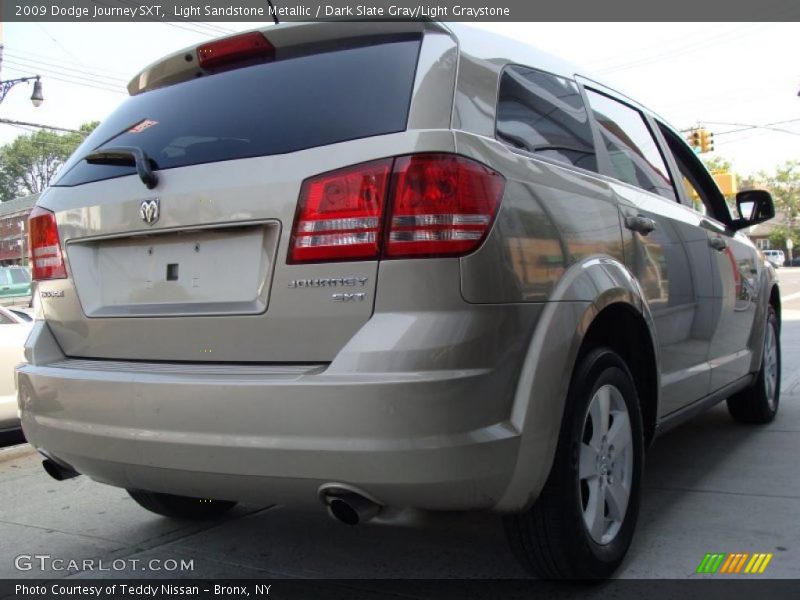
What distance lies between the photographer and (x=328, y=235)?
2.04 metres

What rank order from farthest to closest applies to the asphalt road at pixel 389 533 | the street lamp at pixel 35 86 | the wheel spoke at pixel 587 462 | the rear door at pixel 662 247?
1. the street lamp at pixel 35 86
2. the rear door at pixel 662 247
3. the asphalt road at pixel 389 533
4. the wheel spoke at pixel 587 462

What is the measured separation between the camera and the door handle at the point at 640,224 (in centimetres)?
286

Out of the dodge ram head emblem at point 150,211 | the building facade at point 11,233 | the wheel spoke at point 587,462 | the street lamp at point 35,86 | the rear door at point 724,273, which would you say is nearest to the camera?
the dodge ram head emblem at point 150,211

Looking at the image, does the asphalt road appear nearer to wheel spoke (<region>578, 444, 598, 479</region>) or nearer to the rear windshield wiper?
wheel spoke (<region>578, 444, 598, 479</region>)

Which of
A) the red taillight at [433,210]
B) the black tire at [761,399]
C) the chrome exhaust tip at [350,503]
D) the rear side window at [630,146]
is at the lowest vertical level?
the black tire at [761,399]

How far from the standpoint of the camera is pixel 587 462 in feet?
8.04

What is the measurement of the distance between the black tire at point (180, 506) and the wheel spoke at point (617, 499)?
1.52m

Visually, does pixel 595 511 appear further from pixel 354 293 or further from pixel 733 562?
pixel 354 293

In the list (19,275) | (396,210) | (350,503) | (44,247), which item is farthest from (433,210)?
(19,275)

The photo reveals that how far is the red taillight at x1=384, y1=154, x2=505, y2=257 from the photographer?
197 cm

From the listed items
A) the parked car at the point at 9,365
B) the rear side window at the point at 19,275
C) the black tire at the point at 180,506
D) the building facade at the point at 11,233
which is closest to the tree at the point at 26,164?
the building facade at the point at 11,233

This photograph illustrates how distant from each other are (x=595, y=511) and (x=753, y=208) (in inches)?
115

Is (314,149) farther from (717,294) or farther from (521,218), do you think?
(717,294)

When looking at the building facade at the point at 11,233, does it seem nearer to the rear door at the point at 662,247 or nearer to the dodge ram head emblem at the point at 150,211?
the rear door at the point at 662,247
